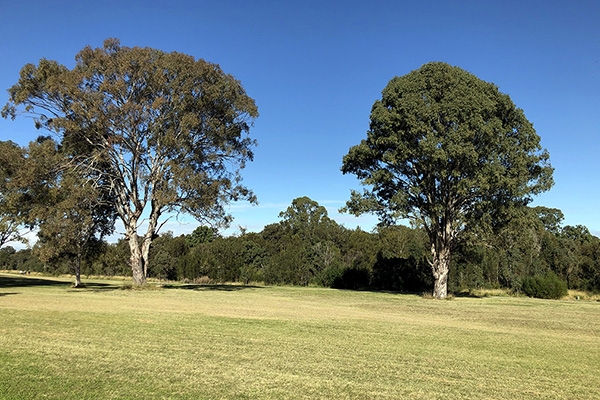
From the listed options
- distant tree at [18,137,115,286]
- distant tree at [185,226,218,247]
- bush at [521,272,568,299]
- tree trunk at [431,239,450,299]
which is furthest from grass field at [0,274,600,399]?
distant tree at [185,226,218,247]

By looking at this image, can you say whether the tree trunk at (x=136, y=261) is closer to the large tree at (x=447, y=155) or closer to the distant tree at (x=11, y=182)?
the distant tree at (x=11, y=182)

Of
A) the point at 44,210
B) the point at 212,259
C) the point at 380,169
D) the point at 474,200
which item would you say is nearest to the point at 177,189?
the point at 44,210

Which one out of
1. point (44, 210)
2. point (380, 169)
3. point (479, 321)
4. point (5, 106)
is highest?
point (5, 106)

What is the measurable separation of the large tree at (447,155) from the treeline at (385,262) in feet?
5.83

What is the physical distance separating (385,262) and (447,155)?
731 inches

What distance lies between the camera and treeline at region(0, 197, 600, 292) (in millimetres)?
33609

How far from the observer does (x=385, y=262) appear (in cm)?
4169

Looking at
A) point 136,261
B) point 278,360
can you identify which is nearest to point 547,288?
point 136,261

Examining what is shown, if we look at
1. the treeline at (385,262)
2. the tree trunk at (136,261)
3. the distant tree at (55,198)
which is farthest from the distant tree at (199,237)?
the distant tree at (55,198)

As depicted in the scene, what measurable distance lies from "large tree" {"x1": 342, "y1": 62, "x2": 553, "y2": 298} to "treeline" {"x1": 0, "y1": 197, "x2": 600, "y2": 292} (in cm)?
178

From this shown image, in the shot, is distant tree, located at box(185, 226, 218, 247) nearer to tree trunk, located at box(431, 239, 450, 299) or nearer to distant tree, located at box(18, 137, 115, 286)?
→ distant tree, located at box(18, 137, 115, 286)

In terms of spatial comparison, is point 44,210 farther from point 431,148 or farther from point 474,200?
point 474,200

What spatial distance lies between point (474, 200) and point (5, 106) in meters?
29.3

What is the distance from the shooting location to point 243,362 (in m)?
7.12
